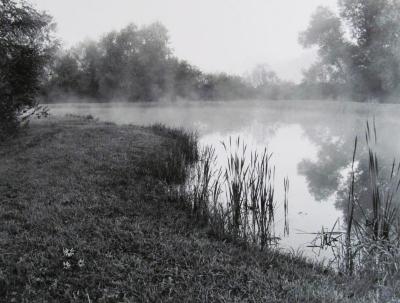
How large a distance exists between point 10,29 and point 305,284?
1289 centimetres

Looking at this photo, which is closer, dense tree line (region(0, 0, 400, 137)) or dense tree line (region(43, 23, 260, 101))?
dense tree line (region(0, 0, 400, 137))

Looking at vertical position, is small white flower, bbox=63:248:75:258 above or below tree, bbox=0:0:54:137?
below

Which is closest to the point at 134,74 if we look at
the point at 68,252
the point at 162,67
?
the point at 162,67

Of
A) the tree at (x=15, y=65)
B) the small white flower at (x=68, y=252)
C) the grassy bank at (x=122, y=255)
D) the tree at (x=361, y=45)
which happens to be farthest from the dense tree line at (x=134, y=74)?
the small white flower at (x=68, y=252)

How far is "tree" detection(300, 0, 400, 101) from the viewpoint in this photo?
2483cm

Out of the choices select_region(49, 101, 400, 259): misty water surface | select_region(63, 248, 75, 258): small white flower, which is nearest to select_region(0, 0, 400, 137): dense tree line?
select_region(49, 101, 400, 259): misty water surface

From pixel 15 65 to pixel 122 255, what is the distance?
972cm

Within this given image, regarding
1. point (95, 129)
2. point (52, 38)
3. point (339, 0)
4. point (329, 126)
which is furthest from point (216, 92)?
point (95, 129)

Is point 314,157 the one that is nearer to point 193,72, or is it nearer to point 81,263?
point 81,263

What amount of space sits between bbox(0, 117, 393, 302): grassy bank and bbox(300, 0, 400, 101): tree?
24.6m

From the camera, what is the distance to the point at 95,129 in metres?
13.2

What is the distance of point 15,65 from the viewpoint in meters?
11.0

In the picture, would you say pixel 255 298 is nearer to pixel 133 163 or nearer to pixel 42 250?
pixel 42 250

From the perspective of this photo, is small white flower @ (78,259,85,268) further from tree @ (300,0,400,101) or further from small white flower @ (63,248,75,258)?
tree @ (300,0,400,101)
